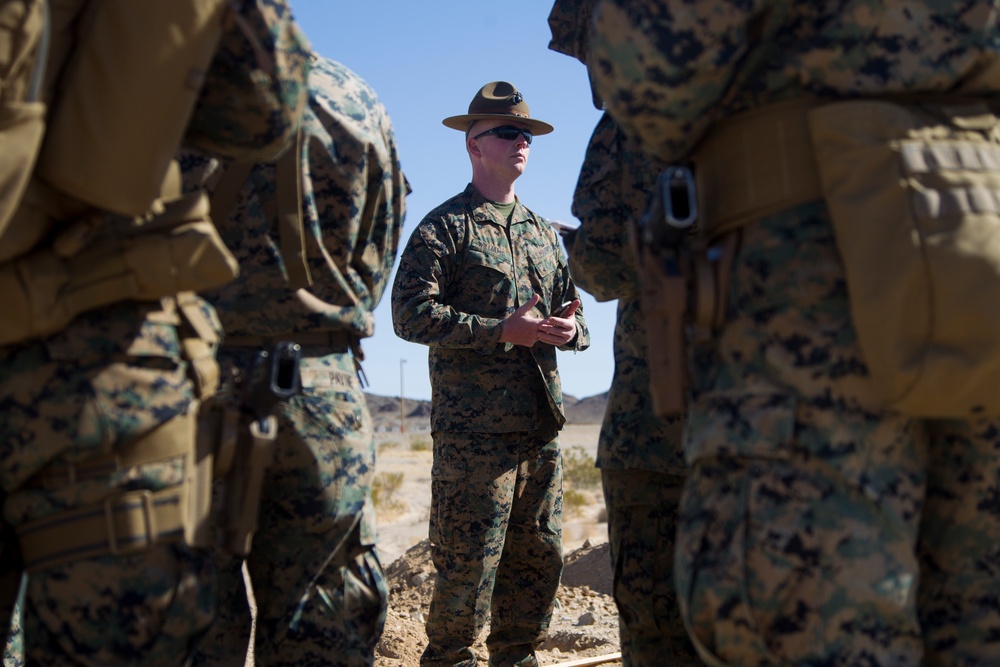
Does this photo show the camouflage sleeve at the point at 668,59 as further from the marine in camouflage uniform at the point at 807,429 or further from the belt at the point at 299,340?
the belt at the point at 299,340

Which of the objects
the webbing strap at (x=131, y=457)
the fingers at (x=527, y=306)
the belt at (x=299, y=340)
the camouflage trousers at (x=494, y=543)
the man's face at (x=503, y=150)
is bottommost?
the camouflage trousers at (x=494, y=543)

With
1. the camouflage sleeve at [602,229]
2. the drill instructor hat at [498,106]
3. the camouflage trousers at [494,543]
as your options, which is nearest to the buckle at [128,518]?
the camouflage sleeve at [602,229]

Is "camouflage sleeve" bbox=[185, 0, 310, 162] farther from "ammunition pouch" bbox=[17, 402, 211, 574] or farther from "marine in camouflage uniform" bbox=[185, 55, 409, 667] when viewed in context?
"ammunition pouch" bbox=[17, 402, 211, 574]

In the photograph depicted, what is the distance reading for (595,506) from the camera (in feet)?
56.0

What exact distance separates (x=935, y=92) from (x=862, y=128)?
0.27m

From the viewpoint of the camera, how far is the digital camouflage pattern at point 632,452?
3.87 metres

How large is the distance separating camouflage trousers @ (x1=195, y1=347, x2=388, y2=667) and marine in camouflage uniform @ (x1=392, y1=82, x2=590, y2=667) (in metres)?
2.01

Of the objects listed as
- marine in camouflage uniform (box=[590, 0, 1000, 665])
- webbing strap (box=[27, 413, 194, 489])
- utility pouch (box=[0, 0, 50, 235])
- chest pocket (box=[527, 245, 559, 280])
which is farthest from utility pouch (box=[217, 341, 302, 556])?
chest pocket (box=[527, 245, 559, 280])

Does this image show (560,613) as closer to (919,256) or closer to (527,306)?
(527,306)

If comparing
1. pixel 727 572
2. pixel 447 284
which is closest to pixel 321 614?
pixel 727 572

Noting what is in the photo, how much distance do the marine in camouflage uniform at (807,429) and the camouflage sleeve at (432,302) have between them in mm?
2662

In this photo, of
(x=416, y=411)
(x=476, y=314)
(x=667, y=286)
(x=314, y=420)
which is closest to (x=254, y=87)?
(x=314, y=420)

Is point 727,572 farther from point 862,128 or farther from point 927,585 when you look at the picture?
point 862,128

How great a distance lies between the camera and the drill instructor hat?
6188 mm
